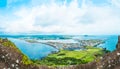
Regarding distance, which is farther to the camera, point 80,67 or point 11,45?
point 80,67

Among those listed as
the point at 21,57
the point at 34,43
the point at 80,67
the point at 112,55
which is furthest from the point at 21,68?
the point at 34,43

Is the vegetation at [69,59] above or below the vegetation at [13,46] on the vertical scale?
below

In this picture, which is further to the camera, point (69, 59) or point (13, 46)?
point (69, 59)

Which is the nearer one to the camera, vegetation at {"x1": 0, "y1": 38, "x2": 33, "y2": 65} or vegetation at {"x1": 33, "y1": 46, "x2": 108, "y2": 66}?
vegetation at {"x1": 0, "y1": 38, "x2": 33, "y2": 65}

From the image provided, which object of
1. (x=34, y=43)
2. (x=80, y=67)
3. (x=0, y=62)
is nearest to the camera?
(x=0, y=62)

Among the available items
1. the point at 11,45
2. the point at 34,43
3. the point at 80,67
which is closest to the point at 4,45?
the point at 11,45

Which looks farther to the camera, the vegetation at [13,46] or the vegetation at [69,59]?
the vegetation at [69,59]

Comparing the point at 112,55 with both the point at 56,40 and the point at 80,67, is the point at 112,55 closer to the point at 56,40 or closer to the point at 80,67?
the point at 80,67

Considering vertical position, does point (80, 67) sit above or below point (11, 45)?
below

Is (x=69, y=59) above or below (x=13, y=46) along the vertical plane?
below

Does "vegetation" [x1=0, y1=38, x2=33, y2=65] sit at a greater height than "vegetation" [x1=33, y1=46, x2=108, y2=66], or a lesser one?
greater

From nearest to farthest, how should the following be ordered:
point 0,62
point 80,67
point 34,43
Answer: point 0,62 → point 80,67 → point 34,43
